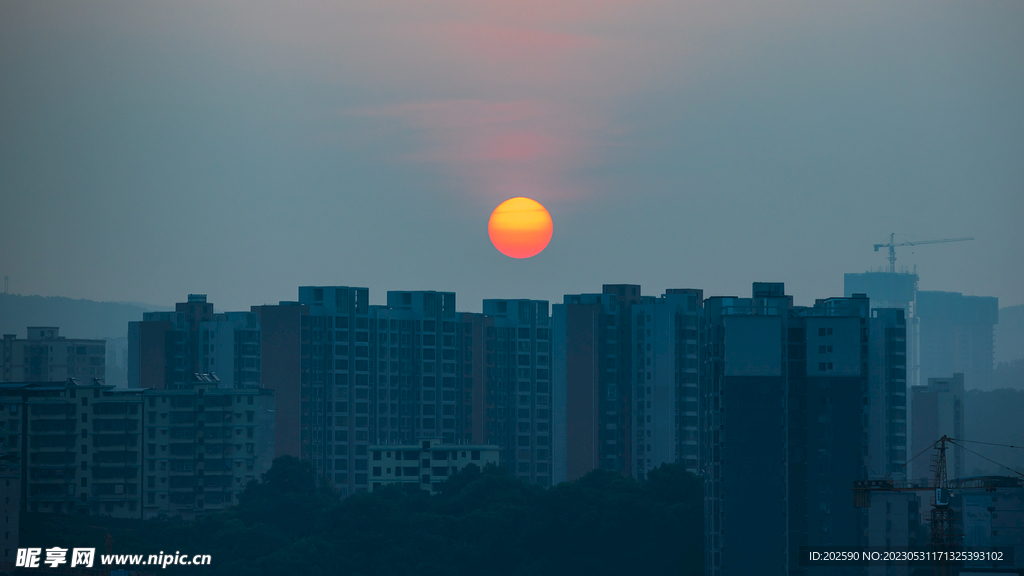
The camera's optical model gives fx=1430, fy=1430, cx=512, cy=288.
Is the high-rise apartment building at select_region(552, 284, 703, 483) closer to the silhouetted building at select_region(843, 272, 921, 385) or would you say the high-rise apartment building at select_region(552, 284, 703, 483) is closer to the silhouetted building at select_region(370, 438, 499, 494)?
the silhouetted building at select_region(370, 438, 499, 494)

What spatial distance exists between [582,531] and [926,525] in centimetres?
1255

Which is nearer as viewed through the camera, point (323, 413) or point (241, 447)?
point (241, 447)

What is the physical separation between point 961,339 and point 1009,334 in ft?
34.6

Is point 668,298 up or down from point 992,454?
up

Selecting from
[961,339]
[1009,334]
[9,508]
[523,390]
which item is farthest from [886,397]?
[1009,334]

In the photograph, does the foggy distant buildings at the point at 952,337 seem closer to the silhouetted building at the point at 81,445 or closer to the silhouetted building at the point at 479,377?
the silhouetted building at the point at 479,377

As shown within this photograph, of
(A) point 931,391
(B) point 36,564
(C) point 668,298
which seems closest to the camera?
(B) point 36,564

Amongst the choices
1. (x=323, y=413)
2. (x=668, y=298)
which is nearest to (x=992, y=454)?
(x=668, y=298)

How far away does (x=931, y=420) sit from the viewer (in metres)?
86.5

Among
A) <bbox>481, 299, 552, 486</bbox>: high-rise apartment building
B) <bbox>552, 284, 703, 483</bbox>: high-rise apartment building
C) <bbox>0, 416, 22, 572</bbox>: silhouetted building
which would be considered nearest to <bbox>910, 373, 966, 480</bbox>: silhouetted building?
<bbox>481, 299, 552, 486</bbox>: high-rise apartment building

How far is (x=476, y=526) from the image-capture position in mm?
53250

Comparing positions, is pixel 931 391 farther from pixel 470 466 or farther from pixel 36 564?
pixel 36 564

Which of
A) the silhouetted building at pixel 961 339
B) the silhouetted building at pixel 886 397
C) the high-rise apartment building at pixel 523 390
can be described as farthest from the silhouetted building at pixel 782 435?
the silhouetted building at pixel 961 339

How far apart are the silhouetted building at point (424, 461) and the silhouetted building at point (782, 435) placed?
18472 millimetres
